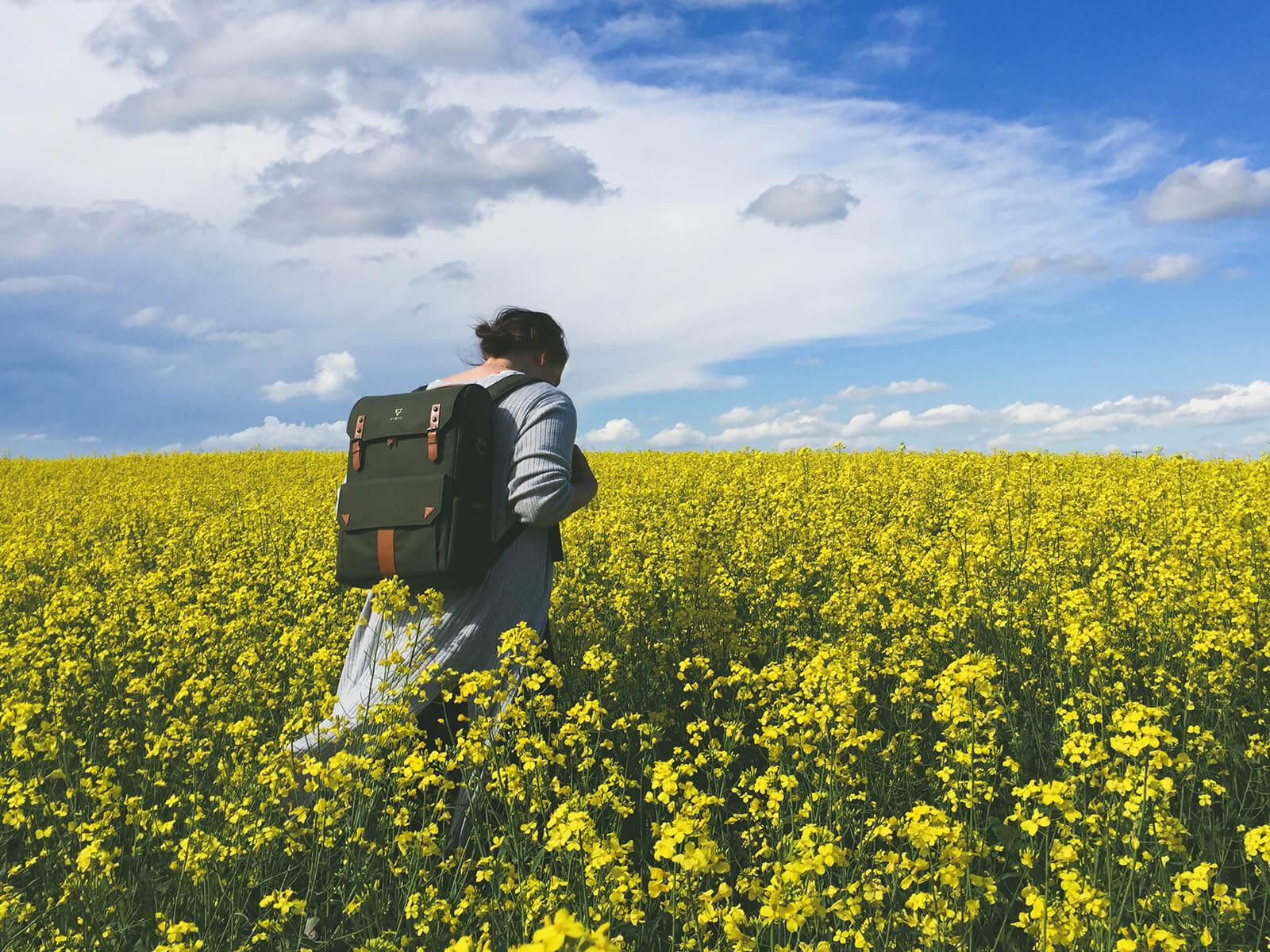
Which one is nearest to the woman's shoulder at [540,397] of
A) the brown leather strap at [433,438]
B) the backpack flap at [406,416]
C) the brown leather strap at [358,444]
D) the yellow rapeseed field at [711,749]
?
the backpack flap at [406,416]

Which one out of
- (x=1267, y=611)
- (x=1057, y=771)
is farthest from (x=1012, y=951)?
(x=1267, y=611)

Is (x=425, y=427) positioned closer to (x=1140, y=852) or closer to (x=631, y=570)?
(x=631, y=570)

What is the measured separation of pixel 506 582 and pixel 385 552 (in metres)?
0.48

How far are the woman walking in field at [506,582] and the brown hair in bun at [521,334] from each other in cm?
17

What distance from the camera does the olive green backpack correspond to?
336 centimetres

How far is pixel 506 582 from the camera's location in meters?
3.62

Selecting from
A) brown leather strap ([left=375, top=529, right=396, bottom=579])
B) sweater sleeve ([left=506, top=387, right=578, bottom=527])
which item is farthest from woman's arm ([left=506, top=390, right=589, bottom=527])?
brown leather strap ([left=375, top=529, right=396, bottom=579])

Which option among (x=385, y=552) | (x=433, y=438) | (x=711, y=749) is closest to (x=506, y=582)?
(x=385, y=552)

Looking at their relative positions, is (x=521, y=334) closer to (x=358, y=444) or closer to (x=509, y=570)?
(x=358, y=444)

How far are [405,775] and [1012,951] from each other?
1850mm

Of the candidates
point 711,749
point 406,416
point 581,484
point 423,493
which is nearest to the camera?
point 711,749

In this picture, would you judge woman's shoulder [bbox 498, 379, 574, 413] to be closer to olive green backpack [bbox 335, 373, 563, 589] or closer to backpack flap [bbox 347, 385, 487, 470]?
olive green backpack [bbox 335, 373, 563, 589]

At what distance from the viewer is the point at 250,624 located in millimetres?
4898

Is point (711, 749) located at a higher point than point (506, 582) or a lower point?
lower
